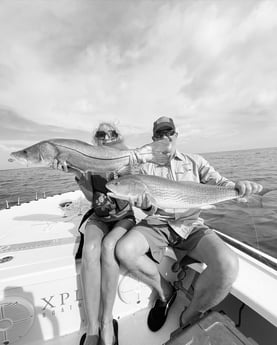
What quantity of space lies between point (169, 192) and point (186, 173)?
0.55m

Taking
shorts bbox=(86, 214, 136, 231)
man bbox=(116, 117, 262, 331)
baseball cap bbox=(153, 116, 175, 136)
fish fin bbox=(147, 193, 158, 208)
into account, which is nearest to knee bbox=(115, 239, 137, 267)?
man bbox=(116, 117, 262, 331)

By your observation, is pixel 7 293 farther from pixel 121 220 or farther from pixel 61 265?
pixel 121 220

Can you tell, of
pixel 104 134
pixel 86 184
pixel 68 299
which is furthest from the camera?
pixel 104 134

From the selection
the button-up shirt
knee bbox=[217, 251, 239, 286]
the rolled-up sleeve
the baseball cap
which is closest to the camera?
knee bbox=[217, 251, 239, 286]

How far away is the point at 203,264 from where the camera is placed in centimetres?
230

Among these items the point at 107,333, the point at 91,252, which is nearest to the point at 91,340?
the point at 107,333

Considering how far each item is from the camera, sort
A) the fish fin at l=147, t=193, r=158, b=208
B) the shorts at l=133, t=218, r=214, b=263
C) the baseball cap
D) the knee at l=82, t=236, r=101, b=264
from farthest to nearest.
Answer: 1. the baseball cap
2. the fish fin at l=147, t=193, r=158, b=208
3. the shorts at l=133, t=218, r=214, b=263
4. the knee at l=82, t=236, r=101, b=264

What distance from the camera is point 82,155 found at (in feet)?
8.51

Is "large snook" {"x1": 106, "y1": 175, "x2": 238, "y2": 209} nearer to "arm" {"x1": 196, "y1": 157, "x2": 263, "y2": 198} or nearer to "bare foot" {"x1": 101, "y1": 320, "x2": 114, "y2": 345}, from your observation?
"arm" {"x1": 196, "y1": 157, "x2": 263, "y2": 198}

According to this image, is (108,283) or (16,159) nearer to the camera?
(108,283)

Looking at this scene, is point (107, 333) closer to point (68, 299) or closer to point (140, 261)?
point (68, 299)

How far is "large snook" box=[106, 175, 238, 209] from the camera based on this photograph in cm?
244

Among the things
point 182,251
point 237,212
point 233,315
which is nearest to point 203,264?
point 182,251

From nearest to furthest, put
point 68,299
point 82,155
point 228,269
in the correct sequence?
point 228,269, point 68,299, point 82,155
